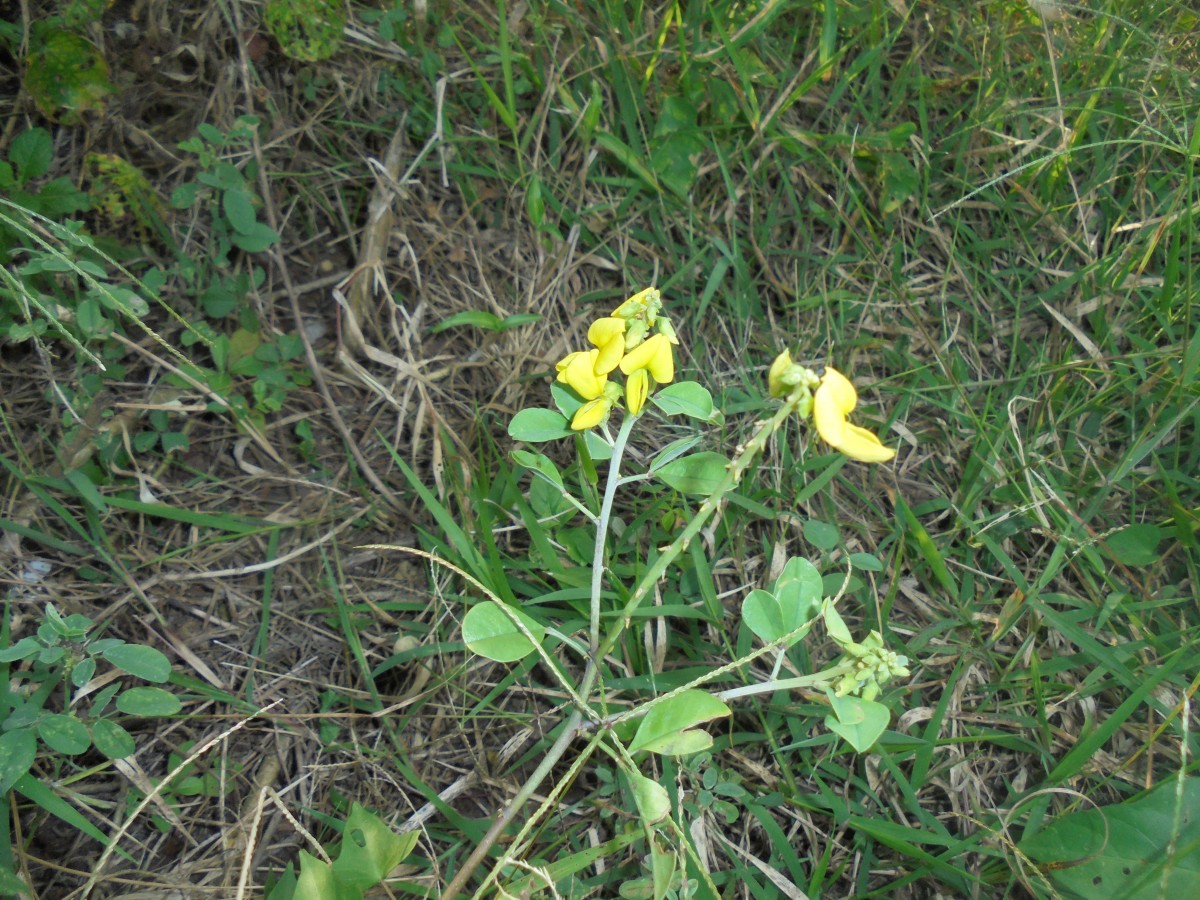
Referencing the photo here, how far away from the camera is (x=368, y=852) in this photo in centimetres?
149

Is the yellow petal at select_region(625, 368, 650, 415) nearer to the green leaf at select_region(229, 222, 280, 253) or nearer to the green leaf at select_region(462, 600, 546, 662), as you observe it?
the green leaf at select_region(462, 600, 546, 662)

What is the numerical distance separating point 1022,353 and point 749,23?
126cm

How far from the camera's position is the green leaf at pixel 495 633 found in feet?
4.63

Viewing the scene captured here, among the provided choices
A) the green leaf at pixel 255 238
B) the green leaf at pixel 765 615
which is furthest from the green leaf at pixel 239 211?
the green leaf at pixel 765 615

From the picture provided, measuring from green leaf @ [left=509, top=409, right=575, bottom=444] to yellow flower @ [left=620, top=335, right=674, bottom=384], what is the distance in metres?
0.23

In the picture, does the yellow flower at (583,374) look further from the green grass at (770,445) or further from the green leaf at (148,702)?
the green leaf at (148,702)

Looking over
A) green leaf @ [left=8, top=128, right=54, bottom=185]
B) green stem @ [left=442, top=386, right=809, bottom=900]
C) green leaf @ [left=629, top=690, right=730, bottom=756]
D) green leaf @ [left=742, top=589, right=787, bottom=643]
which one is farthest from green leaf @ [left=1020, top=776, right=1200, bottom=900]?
green leaf @ [left=8, top=128, right=54, bottom=185]

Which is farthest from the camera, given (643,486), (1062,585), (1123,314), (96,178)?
(1123,314)

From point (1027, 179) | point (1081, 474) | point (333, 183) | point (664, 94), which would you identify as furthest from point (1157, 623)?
point (333, 183)

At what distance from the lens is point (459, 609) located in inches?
79.8

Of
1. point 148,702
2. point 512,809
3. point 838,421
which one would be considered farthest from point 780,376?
point 148,702

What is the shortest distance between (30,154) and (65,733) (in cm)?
151

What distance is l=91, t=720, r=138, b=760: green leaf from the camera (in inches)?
65.4

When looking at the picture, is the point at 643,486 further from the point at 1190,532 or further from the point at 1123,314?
the point at 1123,314
